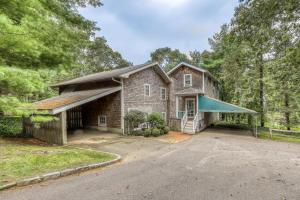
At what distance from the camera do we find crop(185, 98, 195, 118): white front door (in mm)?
21837

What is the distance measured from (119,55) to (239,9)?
42.6m

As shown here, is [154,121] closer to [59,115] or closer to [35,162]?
[59,115]

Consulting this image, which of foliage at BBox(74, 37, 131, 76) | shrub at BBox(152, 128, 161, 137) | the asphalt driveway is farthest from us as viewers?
foliage at BBox(74, 37, 131, 76)

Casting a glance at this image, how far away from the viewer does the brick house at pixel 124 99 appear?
45.6 ft

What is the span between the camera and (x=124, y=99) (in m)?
16.6

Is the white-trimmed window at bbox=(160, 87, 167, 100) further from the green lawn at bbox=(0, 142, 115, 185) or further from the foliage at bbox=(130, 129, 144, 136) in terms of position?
the green lawn at bbox=(0, 142, 115, 185)

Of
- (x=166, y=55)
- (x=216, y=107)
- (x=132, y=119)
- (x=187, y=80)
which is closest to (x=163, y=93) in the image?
(x=187, y=80)

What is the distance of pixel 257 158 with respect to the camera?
379 inches

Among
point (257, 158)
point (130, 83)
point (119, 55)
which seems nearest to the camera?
point (257, 158)

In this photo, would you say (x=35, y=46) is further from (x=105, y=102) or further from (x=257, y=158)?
(x=105, y=102)

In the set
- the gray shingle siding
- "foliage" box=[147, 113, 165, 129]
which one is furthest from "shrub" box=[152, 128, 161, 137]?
the gray shingle siding

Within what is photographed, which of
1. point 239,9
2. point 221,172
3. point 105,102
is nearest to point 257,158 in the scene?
point 221,172

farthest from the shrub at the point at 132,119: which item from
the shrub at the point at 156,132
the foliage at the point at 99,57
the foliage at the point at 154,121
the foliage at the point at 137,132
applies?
the foliage at the point at 99,57

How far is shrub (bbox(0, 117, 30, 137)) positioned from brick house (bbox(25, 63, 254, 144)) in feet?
2.37
